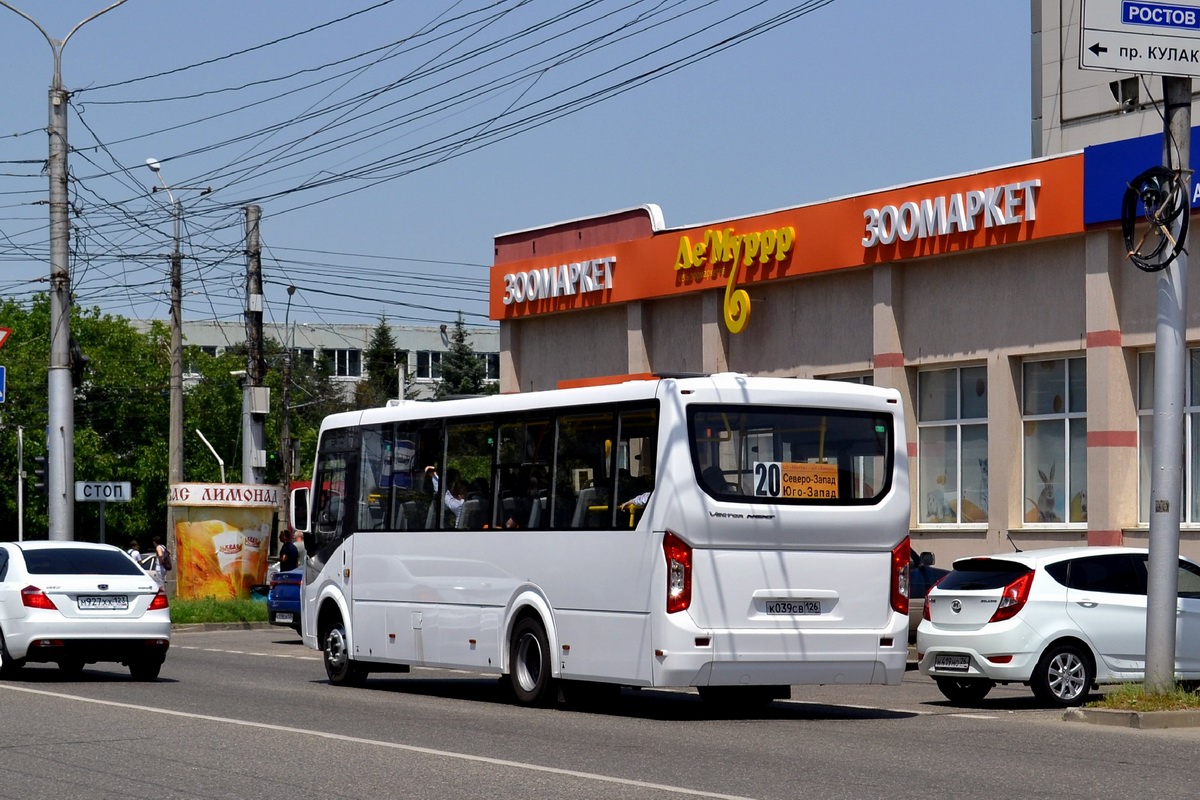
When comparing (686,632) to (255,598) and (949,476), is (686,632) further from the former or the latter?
(255,598)

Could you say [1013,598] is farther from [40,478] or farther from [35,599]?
[40,478]

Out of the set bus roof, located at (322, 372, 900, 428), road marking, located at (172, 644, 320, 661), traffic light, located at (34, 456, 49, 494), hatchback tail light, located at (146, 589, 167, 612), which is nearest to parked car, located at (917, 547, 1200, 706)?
bus roof, located at (322, 372, 900, 428)

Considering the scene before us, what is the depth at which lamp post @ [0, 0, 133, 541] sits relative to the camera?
30.1 meters

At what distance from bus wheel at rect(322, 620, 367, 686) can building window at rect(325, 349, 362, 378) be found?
4317 inches

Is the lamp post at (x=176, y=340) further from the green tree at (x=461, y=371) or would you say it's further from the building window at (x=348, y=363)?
the building window at (x=348, y=363)

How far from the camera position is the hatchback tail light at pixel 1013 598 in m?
17.0

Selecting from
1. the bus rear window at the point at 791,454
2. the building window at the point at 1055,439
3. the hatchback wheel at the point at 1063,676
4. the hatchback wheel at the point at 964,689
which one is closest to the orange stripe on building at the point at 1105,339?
the building window at the point at 1055,439

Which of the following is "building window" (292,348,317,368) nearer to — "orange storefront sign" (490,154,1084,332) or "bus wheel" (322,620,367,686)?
"orange storefront sign" (490,154,1084,332)

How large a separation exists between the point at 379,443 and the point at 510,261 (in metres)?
22.5

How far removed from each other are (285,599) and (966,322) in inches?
466

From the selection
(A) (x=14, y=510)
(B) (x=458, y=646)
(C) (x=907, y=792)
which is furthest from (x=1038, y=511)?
(A) (x=14, y=510)

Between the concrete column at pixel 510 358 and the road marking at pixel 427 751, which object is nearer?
the road marking at pixel 427 751

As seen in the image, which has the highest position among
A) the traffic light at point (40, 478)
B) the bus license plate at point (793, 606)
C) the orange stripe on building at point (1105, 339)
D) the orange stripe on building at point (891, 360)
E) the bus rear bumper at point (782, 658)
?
the orange stripe on building at point (1105, 339)

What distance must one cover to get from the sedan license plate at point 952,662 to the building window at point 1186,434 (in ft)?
32.8
